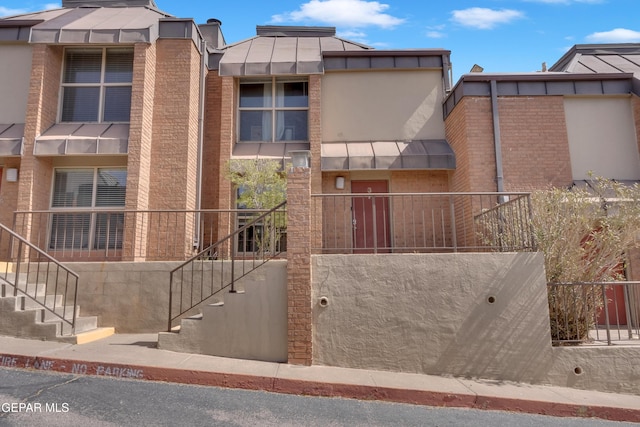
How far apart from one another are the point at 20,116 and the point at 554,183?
12723 millimetres

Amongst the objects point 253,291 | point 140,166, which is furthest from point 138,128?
point 253,291

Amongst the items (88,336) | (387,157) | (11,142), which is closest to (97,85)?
(11,142)

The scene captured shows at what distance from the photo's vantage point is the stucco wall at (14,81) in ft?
32.2

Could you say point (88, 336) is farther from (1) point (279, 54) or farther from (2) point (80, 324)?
(1) point (279, 54)

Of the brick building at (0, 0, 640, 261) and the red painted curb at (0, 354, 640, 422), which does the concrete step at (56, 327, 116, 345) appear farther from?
the brick building at (0, 0, 640, 261)

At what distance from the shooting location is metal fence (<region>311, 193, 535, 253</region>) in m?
6.75

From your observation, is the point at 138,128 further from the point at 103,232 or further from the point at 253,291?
the point at 253,291

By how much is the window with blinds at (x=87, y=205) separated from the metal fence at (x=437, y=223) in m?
4.53

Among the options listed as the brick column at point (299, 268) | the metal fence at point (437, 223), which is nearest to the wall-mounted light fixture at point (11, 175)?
the metal fence at point (437, 223)

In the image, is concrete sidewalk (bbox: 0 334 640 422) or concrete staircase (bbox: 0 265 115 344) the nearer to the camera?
concrete sidewalk (bbox: 0 334 640 422)

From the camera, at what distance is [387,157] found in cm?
986

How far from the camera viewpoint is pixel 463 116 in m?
9.66

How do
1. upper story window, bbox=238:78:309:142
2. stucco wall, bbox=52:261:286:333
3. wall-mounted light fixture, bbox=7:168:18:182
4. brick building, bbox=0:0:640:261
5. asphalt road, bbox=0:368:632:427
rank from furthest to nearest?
upper story window, bbox=238:78:309:142, wall-mounted light fixture, bbox=7:168:18:182, brick building, bbox=0:0:640:261, stucco wall, bbox=52:261:286:333, asphalt road, bbox=0:368:632:427

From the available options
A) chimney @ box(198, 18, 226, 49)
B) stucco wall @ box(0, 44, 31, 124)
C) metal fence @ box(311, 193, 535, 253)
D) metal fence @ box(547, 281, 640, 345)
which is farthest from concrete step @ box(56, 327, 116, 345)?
chimney @ box(198, 18, 226, 49)
